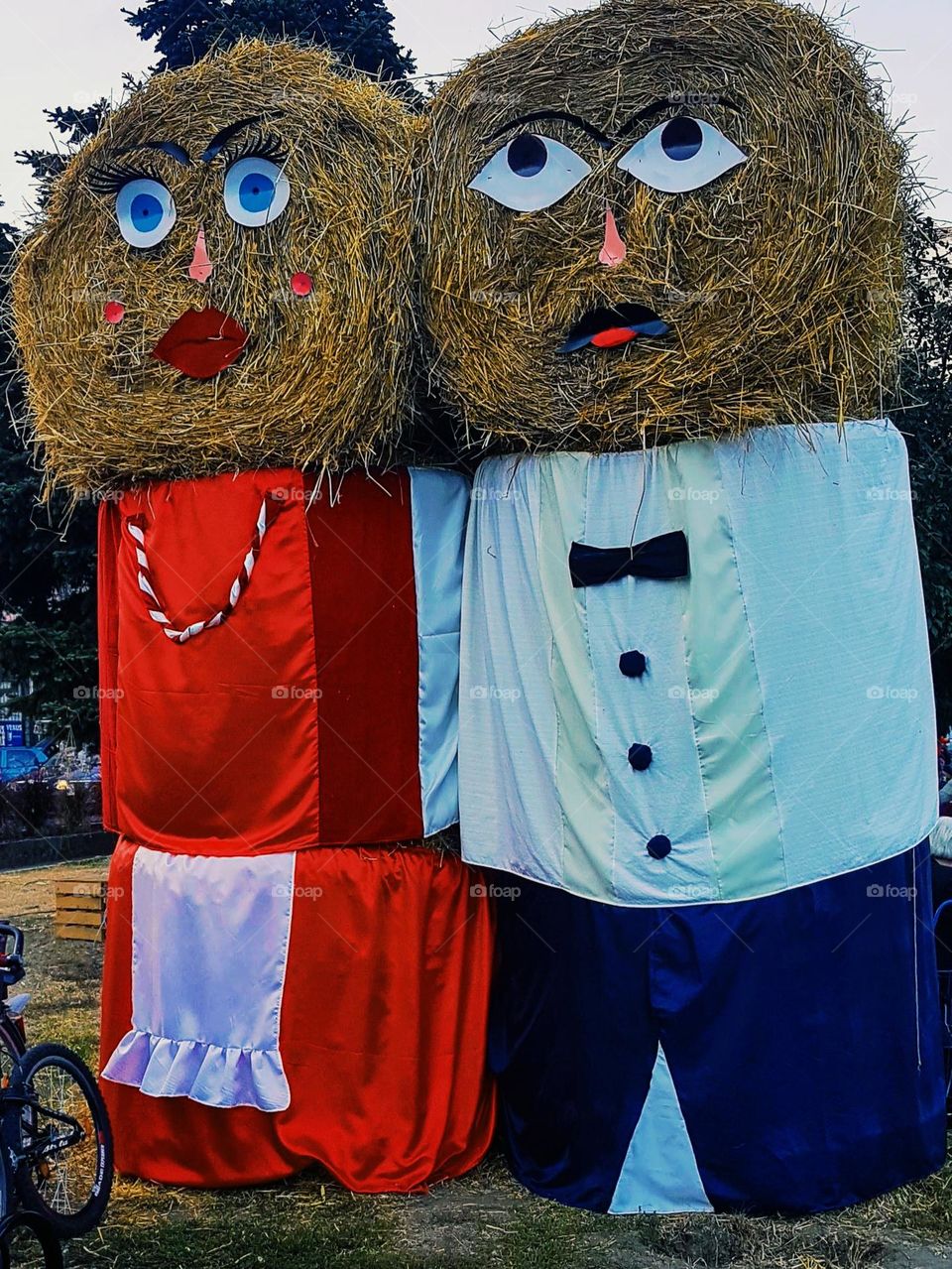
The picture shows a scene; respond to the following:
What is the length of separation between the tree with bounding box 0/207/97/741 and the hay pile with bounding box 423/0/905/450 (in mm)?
7035

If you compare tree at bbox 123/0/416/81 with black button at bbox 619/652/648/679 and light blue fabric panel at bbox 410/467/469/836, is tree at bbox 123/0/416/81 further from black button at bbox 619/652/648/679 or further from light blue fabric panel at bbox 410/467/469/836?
black button at bbox 619/652/648/679

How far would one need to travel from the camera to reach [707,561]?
464 centimetres

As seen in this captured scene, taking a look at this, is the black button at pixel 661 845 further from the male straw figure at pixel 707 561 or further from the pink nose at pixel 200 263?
the pink nose at pixel 200 263

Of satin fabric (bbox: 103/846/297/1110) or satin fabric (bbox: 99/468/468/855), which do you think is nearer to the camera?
satin fabric (bbox: 103/846/297/1110)

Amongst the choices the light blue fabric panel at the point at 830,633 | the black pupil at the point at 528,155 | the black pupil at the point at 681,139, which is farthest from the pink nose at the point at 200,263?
the light blue fabric panel at the point at 830,633

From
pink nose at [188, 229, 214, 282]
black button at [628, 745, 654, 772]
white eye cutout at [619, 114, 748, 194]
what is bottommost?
black button at [628, 745, 654, 772]

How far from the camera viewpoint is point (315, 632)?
518 centimetres

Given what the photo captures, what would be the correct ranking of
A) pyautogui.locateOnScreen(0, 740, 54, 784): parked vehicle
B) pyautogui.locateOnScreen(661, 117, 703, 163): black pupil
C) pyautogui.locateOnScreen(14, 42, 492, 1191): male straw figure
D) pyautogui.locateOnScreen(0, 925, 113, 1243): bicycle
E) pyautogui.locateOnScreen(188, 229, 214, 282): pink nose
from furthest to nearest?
pyautogui.locateOnScreen(0, 740, 54, 784): parked vehicle
pyautogui.locateOnScreen(188, 229, 214, 282): pink nose
pyautogui.locateOnScreen(14, 42, 492, 1191): male straw figure
pyautogui.locateOnScreen(661, 117, 703, 163): black pupil
pyautogui.locateOnScreen(0, 925, 113, 1243): bicycle

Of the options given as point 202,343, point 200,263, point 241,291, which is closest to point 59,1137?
point 202,343

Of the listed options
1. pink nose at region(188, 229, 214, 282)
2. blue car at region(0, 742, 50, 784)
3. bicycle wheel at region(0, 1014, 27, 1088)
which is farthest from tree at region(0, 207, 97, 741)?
blue car at region(0, 742, 50, 784)

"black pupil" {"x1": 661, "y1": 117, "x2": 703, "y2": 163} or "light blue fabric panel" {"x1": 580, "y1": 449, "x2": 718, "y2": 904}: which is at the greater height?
"black pupil" {"x1": 661, "y1": 117, "x2": 703, "y2": 163}

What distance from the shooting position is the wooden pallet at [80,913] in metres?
9.53

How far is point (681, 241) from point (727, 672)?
1.49 metres

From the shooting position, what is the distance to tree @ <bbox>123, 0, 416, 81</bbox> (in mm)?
12188
